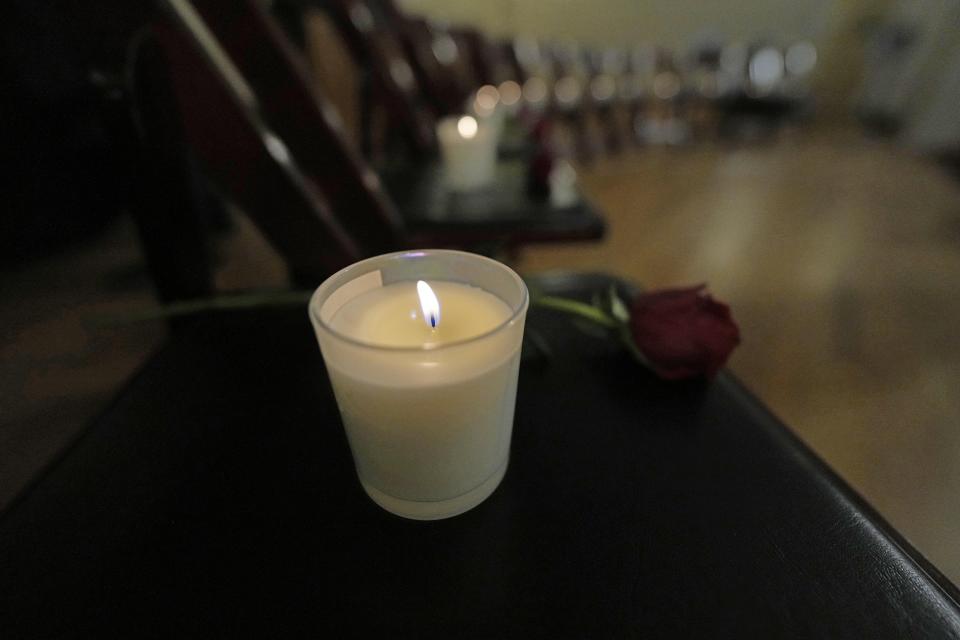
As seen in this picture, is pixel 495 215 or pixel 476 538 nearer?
pixel 476 538

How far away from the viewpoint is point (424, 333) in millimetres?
228

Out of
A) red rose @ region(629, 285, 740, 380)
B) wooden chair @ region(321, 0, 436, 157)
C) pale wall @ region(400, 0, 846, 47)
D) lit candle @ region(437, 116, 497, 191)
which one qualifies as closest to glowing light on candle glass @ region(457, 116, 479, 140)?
lit candle @ region(437, 116, 497, 191)

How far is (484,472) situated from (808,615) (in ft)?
0.45

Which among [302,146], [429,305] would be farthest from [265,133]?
[429,305]

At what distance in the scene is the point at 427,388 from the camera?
20 cm

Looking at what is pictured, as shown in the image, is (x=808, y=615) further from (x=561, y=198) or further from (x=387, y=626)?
(x=561, y=198)

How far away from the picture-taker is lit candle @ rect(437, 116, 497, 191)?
68 cm

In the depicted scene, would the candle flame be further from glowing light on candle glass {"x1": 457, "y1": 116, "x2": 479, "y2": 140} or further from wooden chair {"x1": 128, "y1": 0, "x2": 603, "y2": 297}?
glowing light on candle glass {"x1": 457, "y1": 116, "x2": 479, "y2": 140}

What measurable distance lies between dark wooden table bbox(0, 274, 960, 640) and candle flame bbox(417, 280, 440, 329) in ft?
0.30

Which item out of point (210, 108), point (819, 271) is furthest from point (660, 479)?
point (819, 271)

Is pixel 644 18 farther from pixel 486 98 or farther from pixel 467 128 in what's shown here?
pixel 467 128

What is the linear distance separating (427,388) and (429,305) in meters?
0.04

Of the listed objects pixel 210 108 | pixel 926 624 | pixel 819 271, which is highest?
pixel 210 108

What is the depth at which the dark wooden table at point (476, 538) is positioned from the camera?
0.66 feet
